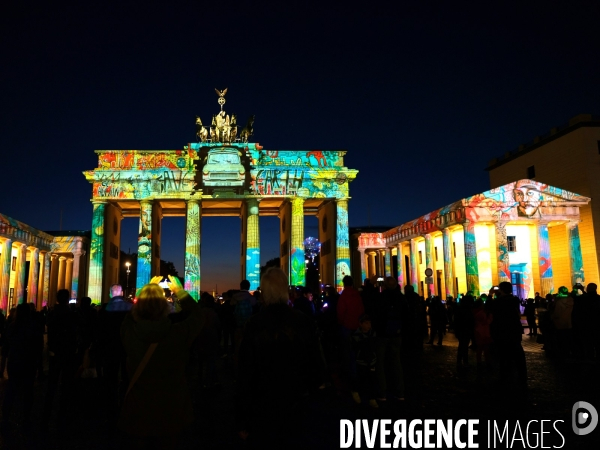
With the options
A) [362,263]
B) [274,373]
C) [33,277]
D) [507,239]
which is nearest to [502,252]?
[507,239]

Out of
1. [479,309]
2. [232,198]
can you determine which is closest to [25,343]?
[479,309]

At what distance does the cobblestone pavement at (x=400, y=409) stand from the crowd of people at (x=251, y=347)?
0.25 metres

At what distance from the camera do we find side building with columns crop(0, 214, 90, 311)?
32.3 m

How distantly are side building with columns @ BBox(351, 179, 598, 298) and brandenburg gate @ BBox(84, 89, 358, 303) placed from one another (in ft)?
25.7

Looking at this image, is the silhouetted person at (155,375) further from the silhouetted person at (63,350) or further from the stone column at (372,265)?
the stone column at (372,265)

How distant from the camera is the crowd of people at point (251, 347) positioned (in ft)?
11.3

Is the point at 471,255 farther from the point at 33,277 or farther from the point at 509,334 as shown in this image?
the point at 33,277

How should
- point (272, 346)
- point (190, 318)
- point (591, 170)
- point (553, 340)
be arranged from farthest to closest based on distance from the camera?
point (591, 170)
point (553, 340)
point (190, 318)
point (272, 346)

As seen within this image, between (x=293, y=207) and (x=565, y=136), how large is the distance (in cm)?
2340

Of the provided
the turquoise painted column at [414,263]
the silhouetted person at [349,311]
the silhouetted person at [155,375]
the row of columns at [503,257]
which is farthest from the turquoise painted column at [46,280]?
the silhouetted person at [155,375]

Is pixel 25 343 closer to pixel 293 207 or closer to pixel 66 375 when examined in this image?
pixel 66 375

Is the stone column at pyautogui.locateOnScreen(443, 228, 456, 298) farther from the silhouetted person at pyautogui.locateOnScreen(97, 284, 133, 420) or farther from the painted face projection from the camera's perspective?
the silhouetted person at pyautogui.locateOnScreen(97, 284, 133, 420)

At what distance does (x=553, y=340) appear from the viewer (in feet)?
42.8

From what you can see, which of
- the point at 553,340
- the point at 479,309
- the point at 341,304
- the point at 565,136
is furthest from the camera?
the point at 565,136
